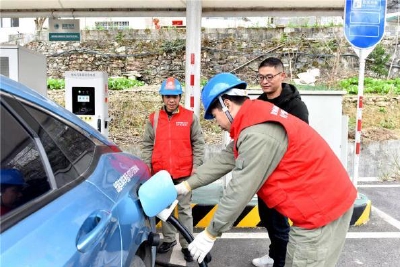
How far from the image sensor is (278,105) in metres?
3.20

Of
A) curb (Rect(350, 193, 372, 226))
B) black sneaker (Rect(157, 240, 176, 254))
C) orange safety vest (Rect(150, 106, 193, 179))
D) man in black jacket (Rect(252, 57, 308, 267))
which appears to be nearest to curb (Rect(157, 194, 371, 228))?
curb (Rect(350, 193, 372, 226))

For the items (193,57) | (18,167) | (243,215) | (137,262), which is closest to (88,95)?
(193,57)

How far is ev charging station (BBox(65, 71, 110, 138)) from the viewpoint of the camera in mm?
4930

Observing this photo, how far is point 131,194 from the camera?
6.82 ft

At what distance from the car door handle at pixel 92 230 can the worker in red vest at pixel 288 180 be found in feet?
2.10

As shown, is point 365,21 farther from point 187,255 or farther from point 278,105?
point 187,255

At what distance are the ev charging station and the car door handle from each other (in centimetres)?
348

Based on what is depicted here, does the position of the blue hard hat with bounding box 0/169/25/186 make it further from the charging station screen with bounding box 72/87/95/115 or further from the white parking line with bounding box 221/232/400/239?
the charging station screen with bounding box 72/87/95/115

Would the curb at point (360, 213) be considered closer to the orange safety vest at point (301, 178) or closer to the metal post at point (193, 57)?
the metal post at point (193, 57)

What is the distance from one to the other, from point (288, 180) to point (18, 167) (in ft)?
4.06

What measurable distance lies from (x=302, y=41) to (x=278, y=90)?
33.3 ft

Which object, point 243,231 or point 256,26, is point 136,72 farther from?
point 243,231

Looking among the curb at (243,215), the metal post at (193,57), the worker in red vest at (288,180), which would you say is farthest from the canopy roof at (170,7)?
the worker in red vest at (288,180)

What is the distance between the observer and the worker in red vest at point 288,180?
1948 mm
